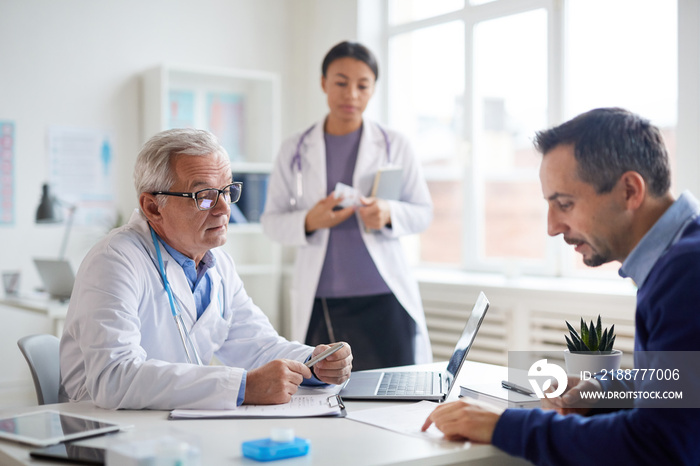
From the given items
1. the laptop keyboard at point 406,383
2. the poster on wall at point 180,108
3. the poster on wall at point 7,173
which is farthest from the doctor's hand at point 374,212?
the poster on wall at point 7,173

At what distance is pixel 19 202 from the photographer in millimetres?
4152

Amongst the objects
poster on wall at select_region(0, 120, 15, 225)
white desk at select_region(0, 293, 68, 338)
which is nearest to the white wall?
poster on wall at select_region(0, 120, 15, 225)

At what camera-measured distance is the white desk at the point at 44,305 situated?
3.30m

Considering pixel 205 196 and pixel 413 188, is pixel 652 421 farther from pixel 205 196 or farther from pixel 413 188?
pixel 413 188

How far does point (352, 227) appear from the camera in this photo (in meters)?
2.96

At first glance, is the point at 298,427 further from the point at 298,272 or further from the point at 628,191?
the point at 298,272

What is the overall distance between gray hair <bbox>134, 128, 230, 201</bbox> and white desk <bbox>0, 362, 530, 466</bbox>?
1.95 ft

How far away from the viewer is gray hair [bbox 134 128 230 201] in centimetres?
183

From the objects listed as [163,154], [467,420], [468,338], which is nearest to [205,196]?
[163,154]

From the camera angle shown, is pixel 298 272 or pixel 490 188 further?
pixel 490 188

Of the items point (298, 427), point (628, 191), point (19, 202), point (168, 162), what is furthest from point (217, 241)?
point (19, 202)

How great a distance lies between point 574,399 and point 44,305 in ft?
8.81

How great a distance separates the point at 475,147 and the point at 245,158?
5.22ft

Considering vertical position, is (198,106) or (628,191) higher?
(198,106)
